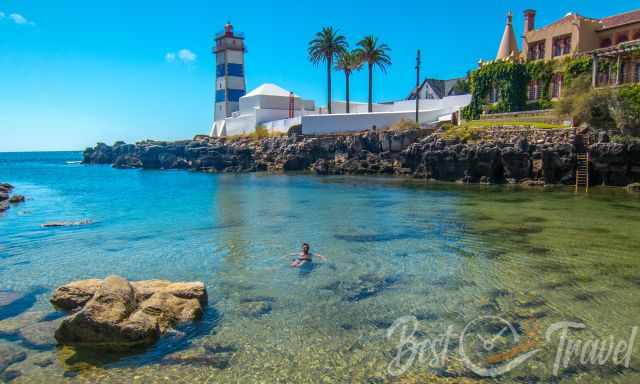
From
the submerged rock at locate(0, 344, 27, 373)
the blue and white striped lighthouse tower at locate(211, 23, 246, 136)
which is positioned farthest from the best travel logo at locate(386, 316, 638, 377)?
the blue and white striped lighthouse tower at locate(211, 23, 246, 136)

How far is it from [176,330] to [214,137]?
282 feet

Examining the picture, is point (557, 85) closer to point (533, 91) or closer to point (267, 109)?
point (533, 91)

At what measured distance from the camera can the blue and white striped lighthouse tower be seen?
8919cm

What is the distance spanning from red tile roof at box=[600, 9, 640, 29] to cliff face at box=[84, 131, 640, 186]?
17.6 m

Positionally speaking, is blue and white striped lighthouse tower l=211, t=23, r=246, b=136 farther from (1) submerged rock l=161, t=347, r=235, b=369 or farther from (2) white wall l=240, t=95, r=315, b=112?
(1) submerged rock l=161, t=347, r=235, b=369

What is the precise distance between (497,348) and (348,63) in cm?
6607

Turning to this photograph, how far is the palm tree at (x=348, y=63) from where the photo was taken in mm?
69375

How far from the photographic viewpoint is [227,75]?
298ft

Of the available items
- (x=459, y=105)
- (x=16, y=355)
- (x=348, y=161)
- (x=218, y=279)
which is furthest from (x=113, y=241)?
(x=459, y=105)

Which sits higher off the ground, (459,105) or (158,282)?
(459,105)

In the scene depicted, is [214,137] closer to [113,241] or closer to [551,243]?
[113,241]

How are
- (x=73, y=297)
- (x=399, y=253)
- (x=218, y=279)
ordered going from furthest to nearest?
(x=399, y=253) → (x=218, y=279) → (x=73, y=297)

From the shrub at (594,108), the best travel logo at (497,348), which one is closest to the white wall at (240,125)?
the shrub at (594,108)

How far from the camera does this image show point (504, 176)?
44.6 m
